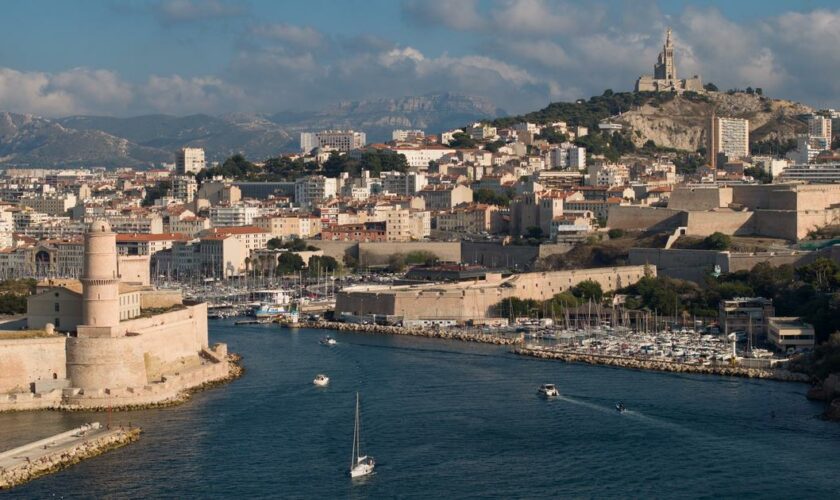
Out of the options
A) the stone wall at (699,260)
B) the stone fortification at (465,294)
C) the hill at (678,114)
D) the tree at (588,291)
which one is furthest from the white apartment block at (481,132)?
the tree at (588,291)

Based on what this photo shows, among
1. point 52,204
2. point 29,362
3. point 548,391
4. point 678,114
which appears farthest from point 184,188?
point 548,391

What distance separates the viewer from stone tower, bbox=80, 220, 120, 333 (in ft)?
65.5

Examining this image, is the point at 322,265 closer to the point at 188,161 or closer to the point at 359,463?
the point at 359,463

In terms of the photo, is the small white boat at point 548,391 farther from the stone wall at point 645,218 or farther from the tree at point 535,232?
the tree at point 535,232

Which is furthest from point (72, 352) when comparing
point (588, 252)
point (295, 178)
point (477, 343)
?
point (295, 178)

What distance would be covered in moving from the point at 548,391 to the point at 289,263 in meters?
18.9

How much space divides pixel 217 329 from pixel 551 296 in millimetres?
6751

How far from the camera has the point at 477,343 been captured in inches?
1043

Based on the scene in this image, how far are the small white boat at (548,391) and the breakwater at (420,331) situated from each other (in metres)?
5.75

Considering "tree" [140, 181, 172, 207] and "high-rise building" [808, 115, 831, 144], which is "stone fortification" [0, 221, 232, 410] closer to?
"tree" [140, 181, 172, 207]

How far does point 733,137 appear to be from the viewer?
56.4m

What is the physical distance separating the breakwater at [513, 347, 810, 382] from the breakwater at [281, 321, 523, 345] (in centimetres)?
153

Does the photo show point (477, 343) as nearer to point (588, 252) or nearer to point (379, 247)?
point (588, 252)

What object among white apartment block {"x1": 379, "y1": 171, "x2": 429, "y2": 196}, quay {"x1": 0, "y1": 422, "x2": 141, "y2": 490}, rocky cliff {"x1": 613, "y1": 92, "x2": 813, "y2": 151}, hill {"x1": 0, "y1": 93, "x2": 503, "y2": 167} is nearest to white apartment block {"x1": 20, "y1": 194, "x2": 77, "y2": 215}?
white apartment block {"x1": 379, "y1": 171, "x2": 429, "y2": 196}
